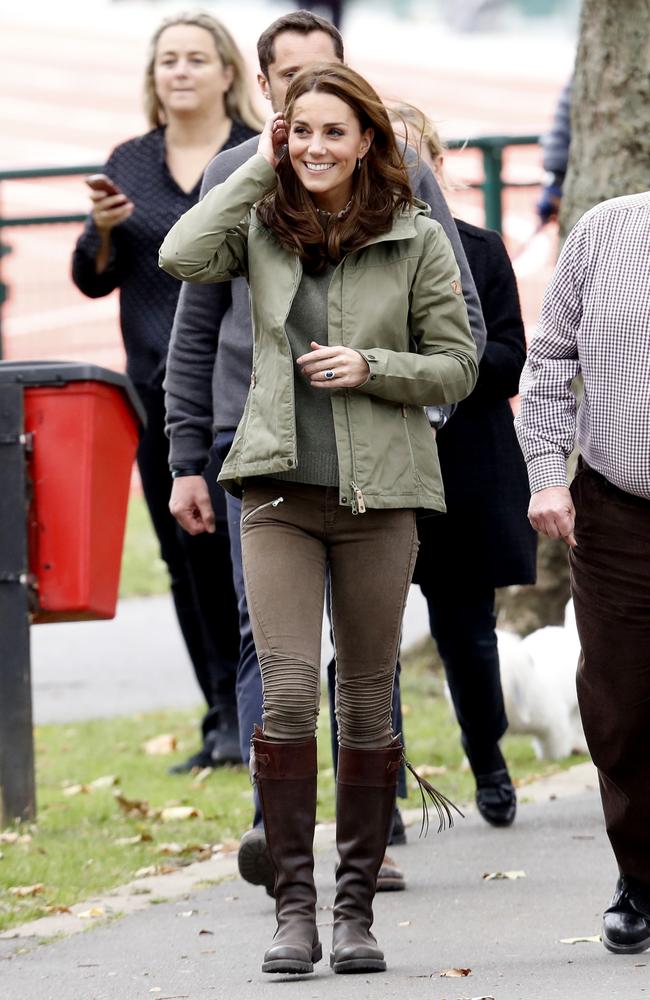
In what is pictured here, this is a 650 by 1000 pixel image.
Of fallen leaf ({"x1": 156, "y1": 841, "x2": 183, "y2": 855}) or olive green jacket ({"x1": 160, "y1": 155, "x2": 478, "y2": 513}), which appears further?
fallen leaf ({"x1": 156, "y1": 841, "x2": 183, "y2": 855})

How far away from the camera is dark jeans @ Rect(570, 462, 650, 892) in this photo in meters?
4.15

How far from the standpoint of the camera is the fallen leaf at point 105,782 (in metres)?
6.96

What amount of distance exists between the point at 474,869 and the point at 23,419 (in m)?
1.90

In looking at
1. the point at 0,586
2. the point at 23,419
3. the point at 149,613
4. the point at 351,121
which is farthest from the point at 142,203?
the point at 149,613

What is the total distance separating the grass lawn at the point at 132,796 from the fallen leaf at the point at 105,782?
0.02 m

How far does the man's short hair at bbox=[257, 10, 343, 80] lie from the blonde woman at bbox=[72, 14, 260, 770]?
1.55 meters

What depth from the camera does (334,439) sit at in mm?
4070

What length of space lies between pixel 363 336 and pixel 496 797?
7.15 feet

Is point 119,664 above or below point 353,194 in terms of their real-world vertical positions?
below

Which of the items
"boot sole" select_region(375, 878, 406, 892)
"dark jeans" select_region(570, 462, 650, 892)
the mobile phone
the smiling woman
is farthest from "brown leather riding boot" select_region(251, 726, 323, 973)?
the mobile phone

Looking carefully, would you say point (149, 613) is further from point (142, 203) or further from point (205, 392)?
point (205, 392)

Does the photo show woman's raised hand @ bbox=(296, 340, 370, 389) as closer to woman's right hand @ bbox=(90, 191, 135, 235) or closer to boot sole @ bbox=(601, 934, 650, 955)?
boot sole @ bbox=(601, 934, 650, 955)

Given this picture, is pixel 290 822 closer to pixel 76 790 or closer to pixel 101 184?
pixel 101 184

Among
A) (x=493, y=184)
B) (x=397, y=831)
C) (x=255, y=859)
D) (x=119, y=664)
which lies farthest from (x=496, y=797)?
(x=493, y=184)
